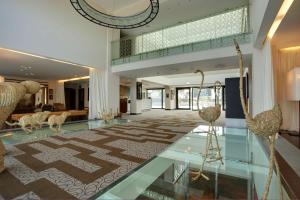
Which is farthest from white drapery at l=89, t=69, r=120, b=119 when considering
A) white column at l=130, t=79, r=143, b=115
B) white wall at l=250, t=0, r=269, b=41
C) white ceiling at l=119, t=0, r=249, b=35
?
white wall at l=250, t=0, r=269, b=41

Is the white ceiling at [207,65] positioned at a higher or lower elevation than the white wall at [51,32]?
lower

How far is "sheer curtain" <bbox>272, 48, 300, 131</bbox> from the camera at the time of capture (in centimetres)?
519

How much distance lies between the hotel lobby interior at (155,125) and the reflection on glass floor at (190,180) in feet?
0.05

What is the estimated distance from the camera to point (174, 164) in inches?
99.9

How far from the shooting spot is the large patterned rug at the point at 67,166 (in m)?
2.00

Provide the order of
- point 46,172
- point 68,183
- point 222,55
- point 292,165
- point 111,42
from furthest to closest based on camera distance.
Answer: point 111,42, point 222,55, point 292,165, point 46,172, point 68,183

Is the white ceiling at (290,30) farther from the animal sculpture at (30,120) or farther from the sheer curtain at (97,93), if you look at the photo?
the sheer curtain at (97,93)

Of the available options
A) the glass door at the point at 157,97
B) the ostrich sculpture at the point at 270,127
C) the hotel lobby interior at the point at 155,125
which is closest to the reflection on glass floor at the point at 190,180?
the hotel lobby interior at the point at 155,125

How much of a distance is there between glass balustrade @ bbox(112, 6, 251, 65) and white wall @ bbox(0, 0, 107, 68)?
1515mm

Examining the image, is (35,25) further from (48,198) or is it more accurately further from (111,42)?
(48,198)

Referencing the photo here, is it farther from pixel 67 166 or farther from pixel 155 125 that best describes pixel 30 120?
pixel 155 125

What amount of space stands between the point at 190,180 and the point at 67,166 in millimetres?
2036

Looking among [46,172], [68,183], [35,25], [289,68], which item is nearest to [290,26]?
[289,68]

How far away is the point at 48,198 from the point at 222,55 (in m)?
6.37
